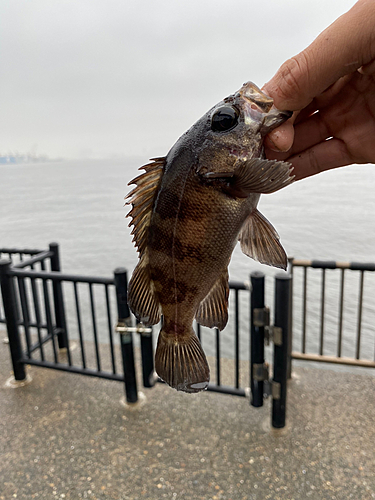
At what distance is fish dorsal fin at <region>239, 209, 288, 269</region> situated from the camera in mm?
1284

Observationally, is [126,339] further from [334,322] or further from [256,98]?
[334,322]

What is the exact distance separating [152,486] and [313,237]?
387 inches

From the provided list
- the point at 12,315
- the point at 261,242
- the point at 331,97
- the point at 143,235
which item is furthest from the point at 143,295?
the point at 12,315

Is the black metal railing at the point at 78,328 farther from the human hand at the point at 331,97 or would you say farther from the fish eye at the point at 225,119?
the fish eye at the point at 225,119

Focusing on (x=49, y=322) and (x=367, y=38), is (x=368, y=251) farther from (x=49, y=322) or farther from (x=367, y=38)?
(x=367, y=38)

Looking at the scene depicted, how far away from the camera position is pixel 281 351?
3.43 meters

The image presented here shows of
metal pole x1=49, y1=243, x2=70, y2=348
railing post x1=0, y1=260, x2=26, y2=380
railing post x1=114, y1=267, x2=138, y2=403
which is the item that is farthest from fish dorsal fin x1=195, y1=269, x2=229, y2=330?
metal pole x1=49, y1=243, x2=70, y2=348

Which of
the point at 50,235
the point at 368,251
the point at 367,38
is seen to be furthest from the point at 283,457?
the point at 50,235

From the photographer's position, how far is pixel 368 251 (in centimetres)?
989

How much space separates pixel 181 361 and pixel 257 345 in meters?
2.32

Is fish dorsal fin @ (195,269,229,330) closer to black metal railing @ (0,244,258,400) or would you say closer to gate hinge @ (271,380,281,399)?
black metal railing @ (0,244,258,400)

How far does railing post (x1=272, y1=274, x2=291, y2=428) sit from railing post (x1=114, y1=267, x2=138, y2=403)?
4.69ft

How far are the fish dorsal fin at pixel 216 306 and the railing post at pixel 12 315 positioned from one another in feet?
11.2

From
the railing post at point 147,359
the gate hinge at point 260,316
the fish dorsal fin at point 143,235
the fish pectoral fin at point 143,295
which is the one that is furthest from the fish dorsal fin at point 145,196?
the railing post at point 147,359
